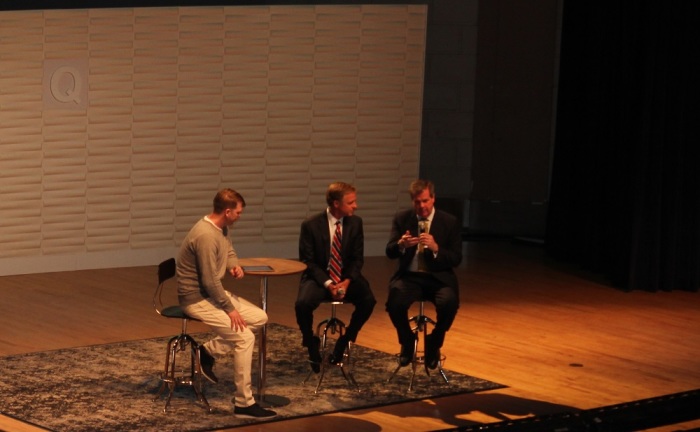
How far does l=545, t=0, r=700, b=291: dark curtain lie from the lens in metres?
10.8

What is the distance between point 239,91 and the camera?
11445 millimetres

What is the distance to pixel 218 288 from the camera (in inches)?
265

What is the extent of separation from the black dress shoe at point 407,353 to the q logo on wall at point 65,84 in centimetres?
439

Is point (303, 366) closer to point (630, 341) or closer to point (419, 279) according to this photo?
point (419, 279)

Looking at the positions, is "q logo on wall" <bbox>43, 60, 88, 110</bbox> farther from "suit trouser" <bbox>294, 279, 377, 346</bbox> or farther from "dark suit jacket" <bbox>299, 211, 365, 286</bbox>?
"suit trouser" <bbox>294, 279, 377, 346</bbox>

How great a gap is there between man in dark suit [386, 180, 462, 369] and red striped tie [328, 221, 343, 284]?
0.31 meters

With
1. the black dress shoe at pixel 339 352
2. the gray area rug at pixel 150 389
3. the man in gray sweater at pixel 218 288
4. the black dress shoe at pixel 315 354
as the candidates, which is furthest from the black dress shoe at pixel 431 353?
the man in gray sweater at pixel 218 288

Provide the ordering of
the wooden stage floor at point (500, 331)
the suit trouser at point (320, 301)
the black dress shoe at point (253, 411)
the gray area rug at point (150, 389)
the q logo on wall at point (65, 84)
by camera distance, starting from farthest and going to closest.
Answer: the q logo on wall at point (65, 84) < the suit trouser at point (320, 301) < the wooden stage floor at point (500, 331) < the black dress shoe at point (253, 411) < the gray area rug at point (150, 389)

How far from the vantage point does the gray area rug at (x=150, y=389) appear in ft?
21.9

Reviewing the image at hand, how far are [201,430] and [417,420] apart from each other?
1.17 meters

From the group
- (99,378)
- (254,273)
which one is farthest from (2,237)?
(254,273)

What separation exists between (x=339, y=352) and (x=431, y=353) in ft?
1.81

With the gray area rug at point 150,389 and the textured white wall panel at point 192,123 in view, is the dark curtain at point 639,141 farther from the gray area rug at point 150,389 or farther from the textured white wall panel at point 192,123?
the gray area rug at point 150,389

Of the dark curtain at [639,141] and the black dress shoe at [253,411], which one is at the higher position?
the dark curtain at [639,141]
